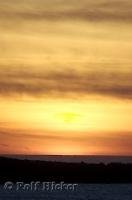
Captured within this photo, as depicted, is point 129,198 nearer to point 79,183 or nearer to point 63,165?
point 79,183

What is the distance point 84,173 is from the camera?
144m

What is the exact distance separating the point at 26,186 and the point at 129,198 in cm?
3124

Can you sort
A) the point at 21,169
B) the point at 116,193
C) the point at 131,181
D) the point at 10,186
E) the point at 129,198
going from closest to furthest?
the point at 129,198, the point at 116,193, the point at 10,186, the point at 21,169, the point at 131,181

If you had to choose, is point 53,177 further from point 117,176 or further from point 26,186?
point 117,176

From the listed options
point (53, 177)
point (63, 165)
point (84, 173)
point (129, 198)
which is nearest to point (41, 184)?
point (53, 177)

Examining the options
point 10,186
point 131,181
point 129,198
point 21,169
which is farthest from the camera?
point 131,181

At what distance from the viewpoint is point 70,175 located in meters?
138

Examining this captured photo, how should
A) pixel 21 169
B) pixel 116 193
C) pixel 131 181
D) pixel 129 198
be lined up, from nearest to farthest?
pixel 129 198 → pixel 116 193 → pixel 21 169 → pixel 131 181

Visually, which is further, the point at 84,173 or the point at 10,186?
the point at 84,173

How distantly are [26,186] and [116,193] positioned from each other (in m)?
19.6

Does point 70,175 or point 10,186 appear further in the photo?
point 70,175

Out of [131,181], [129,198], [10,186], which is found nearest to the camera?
[129,198]

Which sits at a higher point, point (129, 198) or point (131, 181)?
point (131, 181)

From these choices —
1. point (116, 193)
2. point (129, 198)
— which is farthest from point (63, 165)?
point (129, 198)
